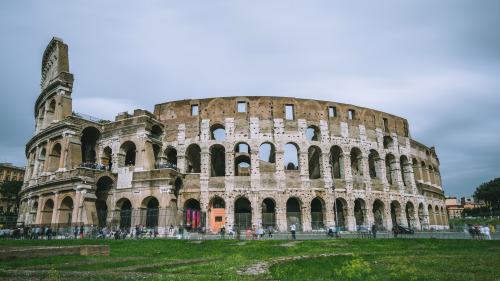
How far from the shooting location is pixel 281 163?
92.5 feet

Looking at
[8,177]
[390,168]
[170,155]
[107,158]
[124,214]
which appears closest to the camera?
[124,214]

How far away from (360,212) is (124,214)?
2001 centimetres

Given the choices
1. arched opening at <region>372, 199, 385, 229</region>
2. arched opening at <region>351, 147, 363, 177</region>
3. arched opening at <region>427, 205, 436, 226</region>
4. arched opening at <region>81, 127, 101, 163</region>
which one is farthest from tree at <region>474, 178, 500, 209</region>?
arched opening at <region>81, 127, 101, 163</region>

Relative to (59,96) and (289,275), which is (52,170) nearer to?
(59,96)

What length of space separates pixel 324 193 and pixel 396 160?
32.6 ft

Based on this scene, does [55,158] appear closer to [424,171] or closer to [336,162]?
[336,162]

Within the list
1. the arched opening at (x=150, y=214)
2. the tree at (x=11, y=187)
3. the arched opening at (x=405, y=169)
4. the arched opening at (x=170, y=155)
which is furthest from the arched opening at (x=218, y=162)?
the tree at (x=11, y=187)

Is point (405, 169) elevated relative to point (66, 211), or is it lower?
elevated

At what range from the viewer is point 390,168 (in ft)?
111

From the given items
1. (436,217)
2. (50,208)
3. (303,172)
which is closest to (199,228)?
(303,172)

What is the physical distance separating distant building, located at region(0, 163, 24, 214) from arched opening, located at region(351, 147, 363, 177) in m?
53.2

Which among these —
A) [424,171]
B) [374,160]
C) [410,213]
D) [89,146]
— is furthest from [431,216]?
[89,146]

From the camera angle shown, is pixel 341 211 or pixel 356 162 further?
pixel 356 162

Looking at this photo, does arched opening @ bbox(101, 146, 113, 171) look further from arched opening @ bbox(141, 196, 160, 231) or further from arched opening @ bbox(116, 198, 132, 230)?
Result: arched opening @ bbox(141, 196, 160, 231)
